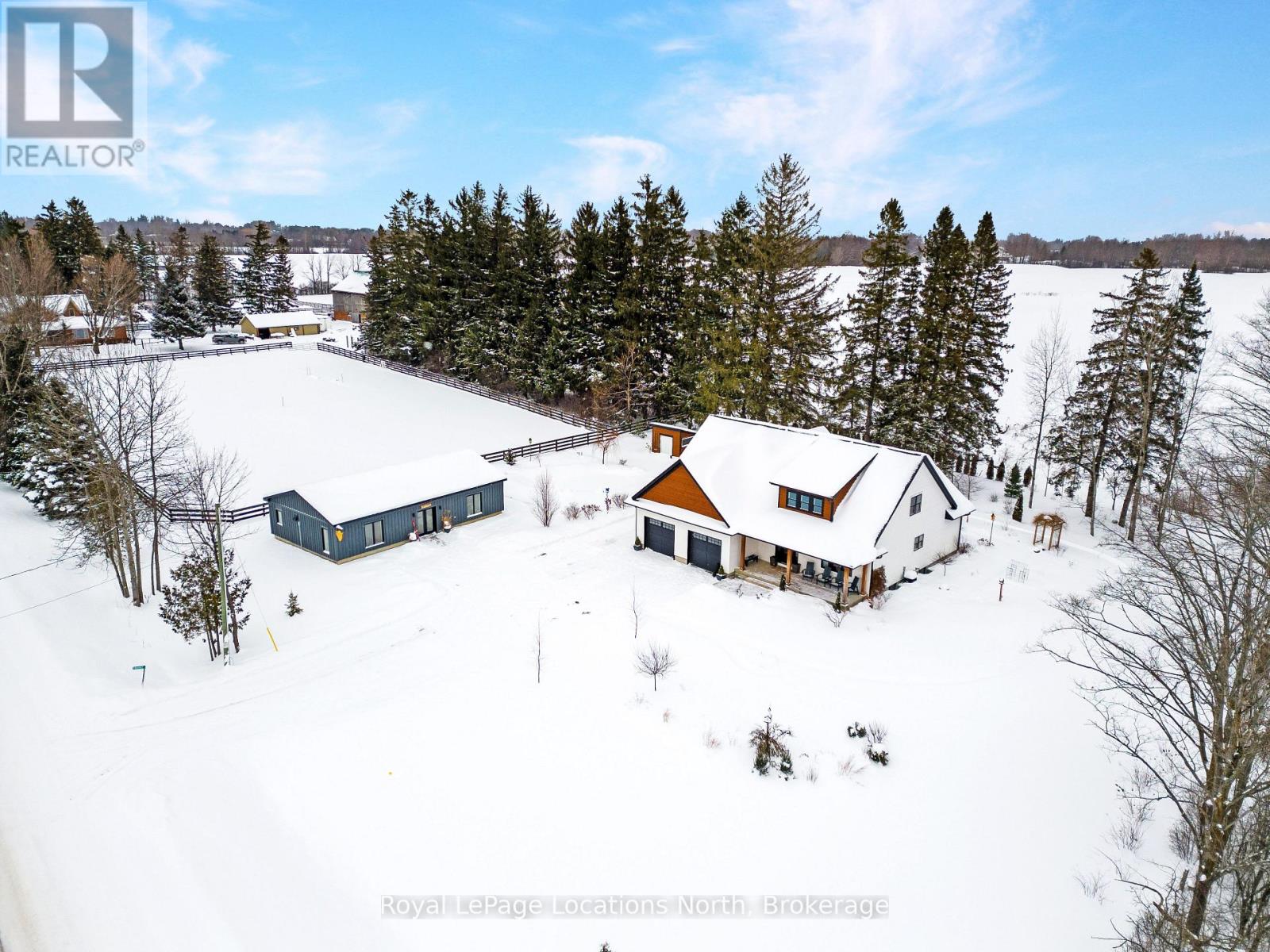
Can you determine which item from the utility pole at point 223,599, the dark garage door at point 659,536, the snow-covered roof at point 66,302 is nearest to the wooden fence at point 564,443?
the dark garage door at point 659,536

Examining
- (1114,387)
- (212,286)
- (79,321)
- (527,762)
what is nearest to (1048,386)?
(1114,387)

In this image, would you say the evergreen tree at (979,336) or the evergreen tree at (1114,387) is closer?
the evergreen tree at (1114,387)

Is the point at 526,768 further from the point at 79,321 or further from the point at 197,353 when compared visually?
the point at 79,321

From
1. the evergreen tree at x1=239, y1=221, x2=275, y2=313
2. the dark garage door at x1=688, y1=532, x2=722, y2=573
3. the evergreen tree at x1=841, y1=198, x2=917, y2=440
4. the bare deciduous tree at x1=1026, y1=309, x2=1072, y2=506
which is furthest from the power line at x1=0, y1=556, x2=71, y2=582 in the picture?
the evergreen tree at x1=239, y1=221, x2=275, y2=313

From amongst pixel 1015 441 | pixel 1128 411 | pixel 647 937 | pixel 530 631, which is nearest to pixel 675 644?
pixel 530 631

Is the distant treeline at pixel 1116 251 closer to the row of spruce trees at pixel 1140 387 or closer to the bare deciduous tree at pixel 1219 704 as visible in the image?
the row of spruce trees at pixel 1140 387

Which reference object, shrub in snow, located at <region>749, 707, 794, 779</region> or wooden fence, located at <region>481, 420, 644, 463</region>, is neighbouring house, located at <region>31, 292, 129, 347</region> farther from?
shrub in snow, located at <region>749, 707, 794, 779</region>

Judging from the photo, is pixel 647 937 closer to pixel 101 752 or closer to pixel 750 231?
pixel 101 752
